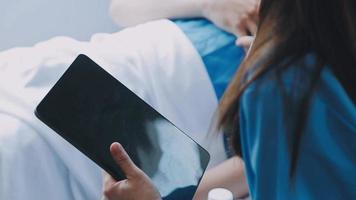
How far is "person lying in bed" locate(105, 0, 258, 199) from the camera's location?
916 mm

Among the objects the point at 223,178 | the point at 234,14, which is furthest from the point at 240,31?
the point at 223,178

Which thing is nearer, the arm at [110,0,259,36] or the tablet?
the tablet

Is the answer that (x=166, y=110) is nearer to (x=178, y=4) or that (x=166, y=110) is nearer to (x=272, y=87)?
(x=178, y=4)

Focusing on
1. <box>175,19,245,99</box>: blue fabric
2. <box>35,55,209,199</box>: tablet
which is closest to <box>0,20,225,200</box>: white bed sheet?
<box>175,19,245,99</box>: blue fabric

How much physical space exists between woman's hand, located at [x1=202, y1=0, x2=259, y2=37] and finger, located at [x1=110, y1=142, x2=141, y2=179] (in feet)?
1.45

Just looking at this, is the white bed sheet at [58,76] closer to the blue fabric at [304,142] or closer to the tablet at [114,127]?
the tablet at [114,127]

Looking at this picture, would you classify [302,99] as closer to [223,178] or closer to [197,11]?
[223,178]

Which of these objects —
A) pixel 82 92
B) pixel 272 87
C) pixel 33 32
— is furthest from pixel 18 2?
pixel 272 87

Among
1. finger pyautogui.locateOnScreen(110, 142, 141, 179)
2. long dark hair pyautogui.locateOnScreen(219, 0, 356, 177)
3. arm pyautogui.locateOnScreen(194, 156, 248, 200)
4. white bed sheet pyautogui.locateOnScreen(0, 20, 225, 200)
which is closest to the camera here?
long dark hair pyautogui.locateOnScreen(219, 0, 356, 177)

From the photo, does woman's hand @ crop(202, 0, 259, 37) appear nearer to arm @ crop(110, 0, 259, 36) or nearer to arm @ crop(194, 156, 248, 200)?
arm @ crop(110, 0, 259, 36)

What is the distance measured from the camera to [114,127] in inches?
27.0

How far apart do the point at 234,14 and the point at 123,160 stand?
19.1 inches

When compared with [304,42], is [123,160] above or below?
below

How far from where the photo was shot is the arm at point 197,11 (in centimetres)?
98
